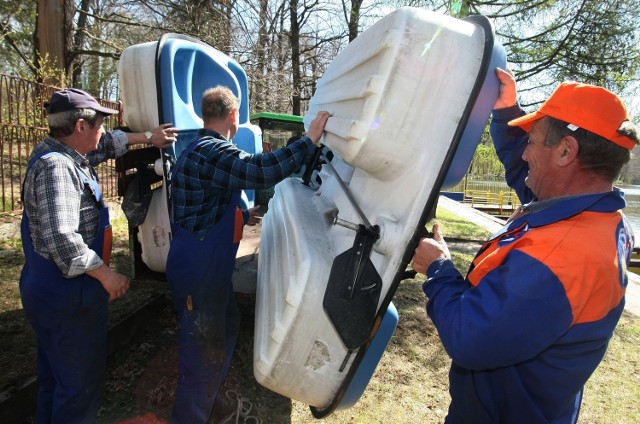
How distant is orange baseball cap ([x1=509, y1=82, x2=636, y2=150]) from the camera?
1246 millimetres

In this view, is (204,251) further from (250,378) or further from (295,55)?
(295,55)

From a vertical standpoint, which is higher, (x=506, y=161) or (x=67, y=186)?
(x=506, y=161)

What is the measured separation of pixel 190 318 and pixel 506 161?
5.83 ft

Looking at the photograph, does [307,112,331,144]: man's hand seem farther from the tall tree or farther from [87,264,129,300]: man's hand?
the tall tree

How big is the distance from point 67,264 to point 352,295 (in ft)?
4.08

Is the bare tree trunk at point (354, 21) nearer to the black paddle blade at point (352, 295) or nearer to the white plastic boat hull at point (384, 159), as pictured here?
the white plastic boat hull at point (384, 159)

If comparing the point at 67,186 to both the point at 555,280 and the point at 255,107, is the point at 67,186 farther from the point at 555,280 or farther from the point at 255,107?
the point at 255,107

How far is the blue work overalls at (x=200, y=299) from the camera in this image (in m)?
2.18

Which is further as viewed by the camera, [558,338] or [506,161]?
[506,161]

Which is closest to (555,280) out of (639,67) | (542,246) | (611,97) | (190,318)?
(542,246)

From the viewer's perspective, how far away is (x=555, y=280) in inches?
44.7

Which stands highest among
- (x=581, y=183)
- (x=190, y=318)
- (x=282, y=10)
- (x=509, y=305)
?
(x=282, y=10)

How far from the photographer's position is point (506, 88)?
152 cm

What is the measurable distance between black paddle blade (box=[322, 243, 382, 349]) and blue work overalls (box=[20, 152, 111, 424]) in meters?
1.24
